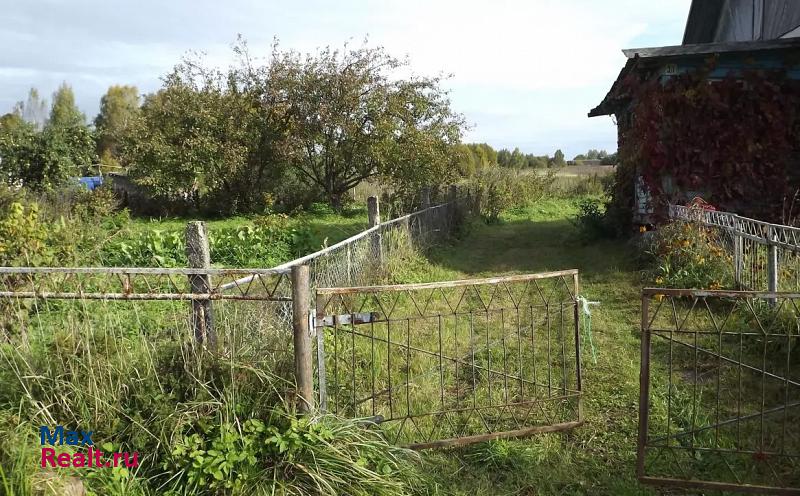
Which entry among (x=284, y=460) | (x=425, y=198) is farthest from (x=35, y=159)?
(x=284, y=460)

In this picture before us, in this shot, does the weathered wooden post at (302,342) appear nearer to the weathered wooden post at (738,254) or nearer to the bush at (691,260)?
the bush at (691,260)

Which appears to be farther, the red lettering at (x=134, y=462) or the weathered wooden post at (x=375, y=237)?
the weathered wooden post at (x=375, y=237)

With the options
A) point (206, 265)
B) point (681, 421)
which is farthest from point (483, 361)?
point (206, 265)

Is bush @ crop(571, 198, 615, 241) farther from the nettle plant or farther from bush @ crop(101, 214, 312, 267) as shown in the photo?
bush @ crop(101, 214, 312, 267)

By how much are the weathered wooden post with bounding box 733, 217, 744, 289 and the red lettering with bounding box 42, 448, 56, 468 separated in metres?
6.67

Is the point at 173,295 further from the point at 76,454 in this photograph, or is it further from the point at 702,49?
the point at 702,49

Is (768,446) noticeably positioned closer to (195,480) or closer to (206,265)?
(195,480)

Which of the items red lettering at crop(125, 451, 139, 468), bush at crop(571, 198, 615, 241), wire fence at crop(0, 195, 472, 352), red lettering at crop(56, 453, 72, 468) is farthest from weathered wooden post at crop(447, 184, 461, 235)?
red lettering at crop(56, 453, 72, 468)

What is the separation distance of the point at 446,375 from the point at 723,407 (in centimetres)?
204

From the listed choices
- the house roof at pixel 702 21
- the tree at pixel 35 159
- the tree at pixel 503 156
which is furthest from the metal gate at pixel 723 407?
the tree at pixel 503 156

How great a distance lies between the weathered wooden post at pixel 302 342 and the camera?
3.16 metres

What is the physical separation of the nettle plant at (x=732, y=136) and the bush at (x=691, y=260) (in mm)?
1632

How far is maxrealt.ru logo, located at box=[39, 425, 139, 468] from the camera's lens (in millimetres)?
2799

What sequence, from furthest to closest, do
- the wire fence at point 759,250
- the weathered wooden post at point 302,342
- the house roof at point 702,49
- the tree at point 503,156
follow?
the tree at point 503,156 < the house roof at point 702,49 < the wire fence at point 759,250 < the weathered wooden post at point 302,342
